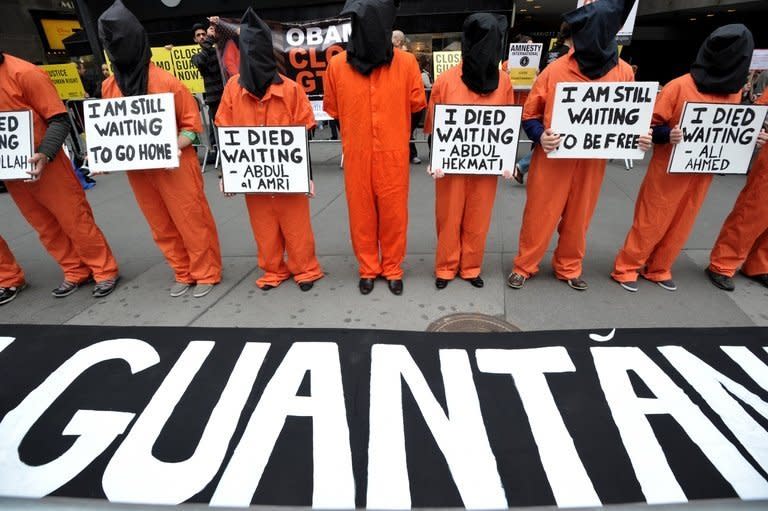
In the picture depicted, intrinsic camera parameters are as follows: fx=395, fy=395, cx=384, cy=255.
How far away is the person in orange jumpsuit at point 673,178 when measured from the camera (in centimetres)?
264

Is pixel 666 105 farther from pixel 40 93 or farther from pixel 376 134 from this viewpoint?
pixel 40 93

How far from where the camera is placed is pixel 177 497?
173 cm

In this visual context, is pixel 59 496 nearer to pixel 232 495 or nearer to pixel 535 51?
pixel 232 495

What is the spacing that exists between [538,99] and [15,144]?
3.92 m

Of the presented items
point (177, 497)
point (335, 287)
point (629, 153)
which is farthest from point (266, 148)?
point (629, 153)

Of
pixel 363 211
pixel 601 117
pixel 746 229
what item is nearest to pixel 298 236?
pixel 363 211

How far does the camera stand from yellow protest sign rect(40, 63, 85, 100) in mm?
8484

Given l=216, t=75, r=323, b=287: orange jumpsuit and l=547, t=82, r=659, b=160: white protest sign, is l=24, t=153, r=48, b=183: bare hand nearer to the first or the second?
l=216, t=75, r=323, b=287: orange jumpsuit

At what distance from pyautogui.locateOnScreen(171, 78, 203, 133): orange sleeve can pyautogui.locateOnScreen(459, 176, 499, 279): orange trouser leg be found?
2.20 metres

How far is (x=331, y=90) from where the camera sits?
116 inches

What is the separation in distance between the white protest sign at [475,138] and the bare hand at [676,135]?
1.07m

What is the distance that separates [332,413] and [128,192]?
628 centimetres

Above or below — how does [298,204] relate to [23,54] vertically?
below

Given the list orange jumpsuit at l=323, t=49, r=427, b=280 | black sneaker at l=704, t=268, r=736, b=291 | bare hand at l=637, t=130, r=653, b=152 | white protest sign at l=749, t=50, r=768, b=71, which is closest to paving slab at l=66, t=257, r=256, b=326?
orange jumpsuit at l=323, t=49, r=427, b=280
